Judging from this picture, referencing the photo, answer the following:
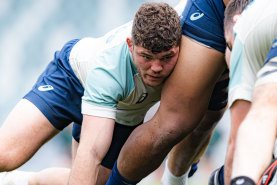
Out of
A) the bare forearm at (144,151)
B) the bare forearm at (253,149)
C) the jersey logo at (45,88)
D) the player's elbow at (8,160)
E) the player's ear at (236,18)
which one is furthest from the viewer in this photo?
the jersey logo at (45,88)

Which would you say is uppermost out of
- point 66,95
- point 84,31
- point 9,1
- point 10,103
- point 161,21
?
point 161,21

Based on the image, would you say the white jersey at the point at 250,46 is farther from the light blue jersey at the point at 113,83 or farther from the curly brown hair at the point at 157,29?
the light blue jersey at the point at 113,83

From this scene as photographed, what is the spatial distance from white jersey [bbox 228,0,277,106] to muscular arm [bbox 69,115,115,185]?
2.76 feet

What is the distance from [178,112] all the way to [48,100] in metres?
0.84

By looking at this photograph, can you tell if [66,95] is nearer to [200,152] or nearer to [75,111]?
[75,111]

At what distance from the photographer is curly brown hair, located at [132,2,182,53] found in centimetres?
255

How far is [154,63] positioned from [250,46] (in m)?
0.70

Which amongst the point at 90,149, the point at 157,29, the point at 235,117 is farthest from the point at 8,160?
the point at 235,117

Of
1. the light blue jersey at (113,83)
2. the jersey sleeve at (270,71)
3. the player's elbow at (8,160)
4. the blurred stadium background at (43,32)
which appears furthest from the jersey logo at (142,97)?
the blurred stadium background at (43,32)

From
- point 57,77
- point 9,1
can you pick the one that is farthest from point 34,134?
point 9,1

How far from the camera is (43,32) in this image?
20.6ft

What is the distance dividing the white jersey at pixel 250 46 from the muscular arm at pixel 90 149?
2.76 feet

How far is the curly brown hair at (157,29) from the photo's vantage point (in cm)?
255

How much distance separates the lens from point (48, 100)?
311 centimetres
